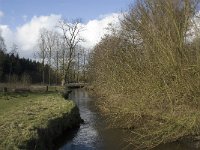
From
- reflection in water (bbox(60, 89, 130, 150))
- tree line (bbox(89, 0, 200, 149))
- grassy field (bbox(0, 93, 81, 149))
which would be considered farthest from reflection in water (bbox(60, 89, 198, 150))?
tree line (bbox(89, 0, 200, 149))

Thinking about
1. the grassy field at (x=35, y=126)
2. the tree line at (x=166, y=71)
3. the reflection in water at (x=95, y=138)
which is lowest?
the reflection in water at (x=95, y=138)

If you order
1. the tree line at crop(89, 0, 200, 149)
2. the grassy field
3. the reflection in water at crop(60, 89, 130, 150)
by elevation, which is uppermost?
the tree line at crop(89, 0, 200, 149)

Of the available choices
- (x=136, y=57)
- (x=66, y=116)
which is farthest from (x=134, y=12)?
(x=66, y=116)

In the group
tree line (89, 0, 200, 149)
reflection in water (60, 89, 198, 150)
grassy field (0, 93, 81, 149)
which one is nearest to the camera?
grassy field (0, 93, 81, 149)

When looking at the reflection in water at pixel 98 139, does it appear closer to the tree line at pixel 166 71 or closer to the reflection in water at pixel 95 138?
the reflection in water at pixel 95 138

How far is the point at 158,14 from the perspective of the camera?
15750 mm

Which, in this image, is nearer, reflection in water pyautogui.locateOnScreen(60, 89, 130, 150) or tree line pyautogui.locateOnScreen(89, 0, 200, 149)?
tree line pyautogui.locateOnScreen(89, 0, 200, 149)

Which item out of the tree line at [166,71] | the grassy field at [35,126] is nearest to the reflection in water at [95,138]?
the grassy field at [35,126]

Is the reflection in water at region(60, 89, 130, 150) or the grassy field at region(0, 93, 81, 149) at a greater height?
the grassy field at region(0, 93, 81, 149)

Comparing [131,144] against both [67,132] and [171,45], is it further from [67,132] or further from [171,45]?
[171,45]

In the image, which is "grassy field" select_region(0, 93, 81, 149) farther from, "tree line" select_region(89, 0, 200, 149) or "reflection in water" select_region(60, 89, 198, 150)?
"tree line" select_region(89, 0, 200, 149)

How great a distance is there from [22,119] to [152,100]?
6.65 meters

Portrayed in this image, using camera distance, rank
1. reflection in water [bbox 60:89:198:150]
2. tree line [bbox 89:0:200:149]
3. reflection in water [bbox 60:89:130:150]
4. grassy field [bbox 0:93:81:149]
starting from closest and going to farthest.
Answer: grassy field [bbox 0:93:81:149] < tree line [bbox 89:0:200:149] < reflection in water [bbox 60:89:198:150] < reflection in water [bbox 60:89:130:150]

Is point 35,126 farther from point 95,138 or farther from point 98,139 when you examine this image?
point 95,138
